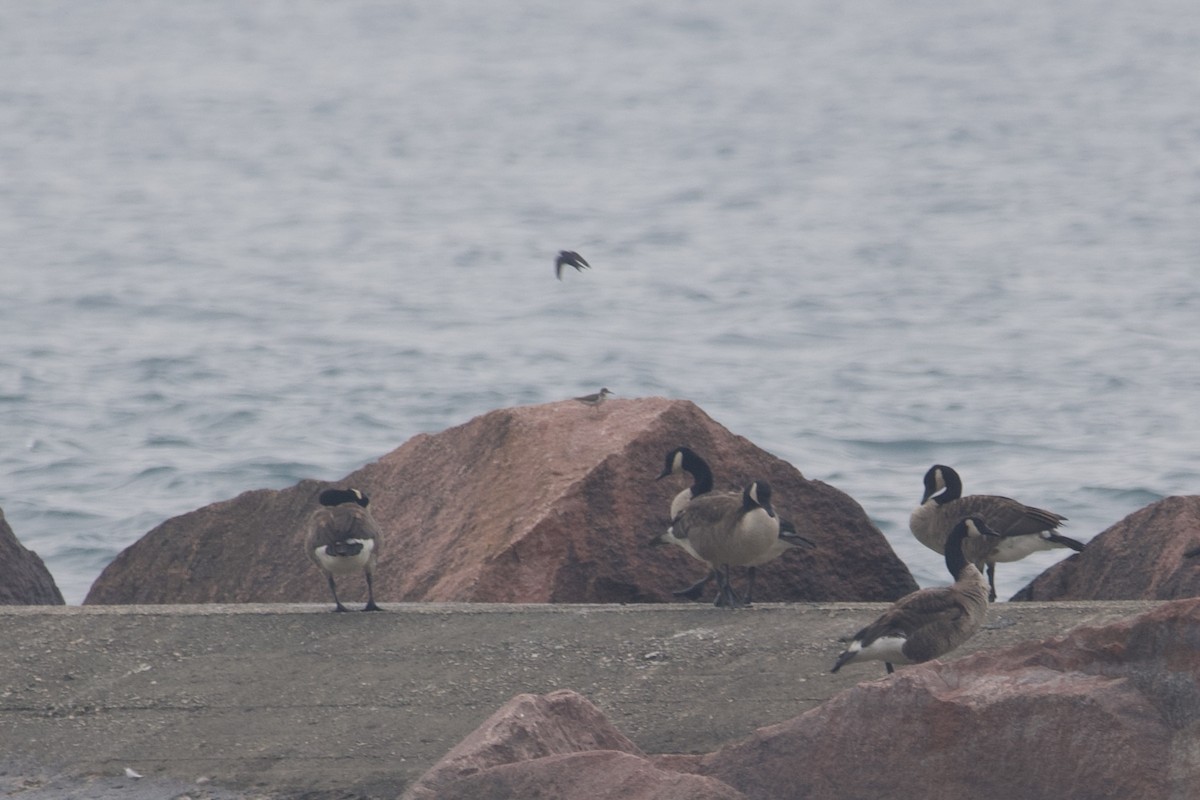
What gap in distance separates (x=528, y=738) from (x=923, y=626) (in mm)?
1968

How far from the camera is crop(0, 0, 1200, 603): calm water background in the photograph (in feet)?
76.1

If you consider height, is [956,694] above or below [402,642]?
above

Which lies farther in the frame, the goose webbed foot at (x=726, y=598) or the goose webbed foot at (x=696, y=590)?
the goose webbed foot at (x=696, y=590)

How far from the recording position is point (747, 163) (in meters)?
51.3

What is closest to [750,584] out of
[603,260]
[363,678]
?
[363,678]

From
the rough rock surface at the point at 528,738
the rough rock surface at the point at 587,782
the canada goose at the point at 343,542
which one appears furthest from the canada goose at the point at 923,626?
the canada goose at the point at 343,542

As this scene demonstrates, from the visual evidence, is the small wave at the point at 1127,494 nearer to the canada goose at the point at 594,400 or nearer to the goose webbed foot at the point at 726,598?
the canada goose at the point at 594,400

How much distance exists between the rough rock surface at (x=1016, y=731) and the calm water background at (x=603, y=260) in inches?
173

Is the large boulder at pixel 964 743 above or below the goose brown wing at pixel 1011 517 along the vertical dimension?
above

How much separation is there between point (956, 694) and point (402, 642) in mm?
3273

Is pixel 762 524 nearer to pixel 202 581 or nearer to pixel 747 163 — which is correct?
pixel 202 581

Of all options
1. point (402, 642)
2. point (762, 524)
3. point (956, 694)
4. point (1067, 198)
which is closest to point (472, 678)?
point (402, 642)

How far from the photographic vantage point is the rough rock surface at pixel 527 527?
10.8 m

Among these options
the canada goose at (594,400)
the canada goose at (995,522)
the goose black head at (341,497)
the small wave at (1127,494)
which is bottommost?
the small wave at (1127,494)
